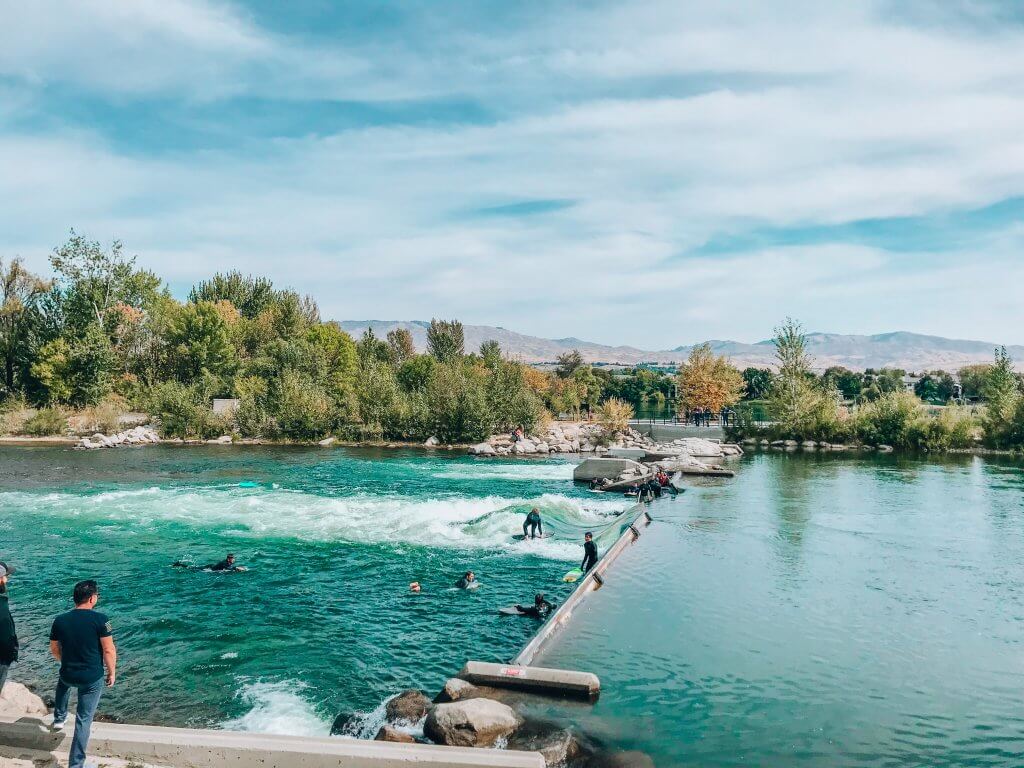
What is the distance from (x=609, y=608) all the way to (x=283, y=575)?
1086 centimetres

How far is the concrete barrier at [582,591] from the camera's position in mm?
16119

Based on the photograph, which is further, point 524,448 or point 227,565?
point 524,448

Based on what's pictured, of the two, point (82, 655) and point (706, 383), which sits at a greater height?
point (706, 383)

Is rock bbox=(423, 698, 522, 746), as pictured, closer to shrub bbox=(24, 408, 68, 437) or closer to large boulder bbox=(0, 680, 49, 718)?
large boulder bbox=(0, 680, 49, 718)

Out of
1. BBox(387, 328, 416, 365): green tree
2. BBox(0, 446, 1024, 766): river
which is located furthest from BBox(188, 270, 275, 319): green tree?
BBox(0, 446, 1024, 766): river

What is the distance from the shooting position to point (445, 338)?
123m

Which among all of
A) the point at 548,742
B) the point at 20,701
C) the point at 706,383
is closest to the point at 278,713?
the point at 20,701

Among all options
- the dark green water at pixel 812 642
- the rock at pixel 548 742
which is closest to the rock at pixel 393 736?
the rock at pixel 548 742

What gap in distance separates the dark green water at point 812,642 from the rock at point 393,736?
9.89ft

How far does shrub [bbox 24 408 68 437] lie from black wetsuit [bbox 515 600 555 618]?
66.7 m

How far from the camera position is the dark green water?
12.8 meters

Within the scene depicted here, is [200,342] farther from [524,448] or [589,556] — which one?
[589,556]

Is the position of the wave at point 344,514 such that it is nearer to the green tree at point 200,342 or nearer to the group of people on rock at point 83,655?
the group of people on rock at point 83,655

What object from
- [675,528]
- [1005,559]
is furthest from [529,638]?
[1005,559]
